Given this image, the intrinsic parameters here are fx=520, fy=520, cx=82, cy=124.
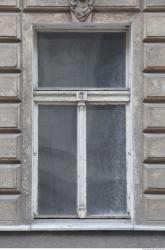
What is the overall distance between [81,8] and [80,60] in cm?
55

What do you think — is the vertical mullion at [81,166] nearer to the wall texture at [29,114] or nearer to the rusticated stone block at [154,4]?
the wall texture at [29,114]

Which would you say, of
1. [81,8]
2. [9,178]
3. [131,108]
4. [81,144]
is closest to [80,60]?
[81,8]

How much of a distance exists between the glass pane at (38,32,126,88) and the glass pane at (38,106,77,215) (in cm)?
38

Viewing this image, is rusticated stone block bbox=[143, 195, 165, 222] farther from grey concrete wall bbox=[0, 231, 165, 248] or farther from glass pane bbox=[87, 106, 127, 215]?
glass pane bbox=[87, 106, 127, 215]

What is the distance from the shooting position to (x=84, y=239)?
525cm

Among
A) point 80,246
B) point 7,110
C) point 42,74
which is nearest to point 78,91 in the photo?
point 42,74

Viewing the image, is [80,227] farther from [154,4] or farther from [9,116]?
[154,4]

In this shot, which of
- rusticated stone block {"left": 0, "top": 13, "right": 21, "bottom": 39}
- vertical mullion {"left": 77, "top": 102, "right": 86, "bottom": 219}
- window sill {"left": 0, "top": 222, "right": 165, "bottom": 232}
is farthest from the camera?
vertical mullion {"left": 77, "top": 102, "right": 86, "bottom": 219}

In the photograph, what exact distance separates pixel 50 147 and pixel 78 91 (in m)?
0.66

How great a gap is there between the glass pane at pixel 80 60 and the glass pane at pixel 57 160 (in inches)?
15.0

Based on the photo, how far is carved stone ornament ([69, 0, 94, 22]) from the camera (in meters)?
5.27

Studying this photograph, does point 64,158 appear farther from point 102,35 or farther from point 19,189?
point 102,35

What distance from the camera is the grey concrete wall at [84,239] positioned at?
522 cm

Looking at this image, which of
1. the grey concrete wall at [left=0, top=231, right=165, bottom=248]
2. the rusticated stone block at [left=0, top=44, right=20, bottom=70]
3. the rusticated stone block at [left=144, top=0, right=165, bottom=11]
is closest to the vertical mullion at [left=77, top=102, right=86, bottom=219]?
the grey concrete wall at [left=0, top=231, right=165, bottom=248]
